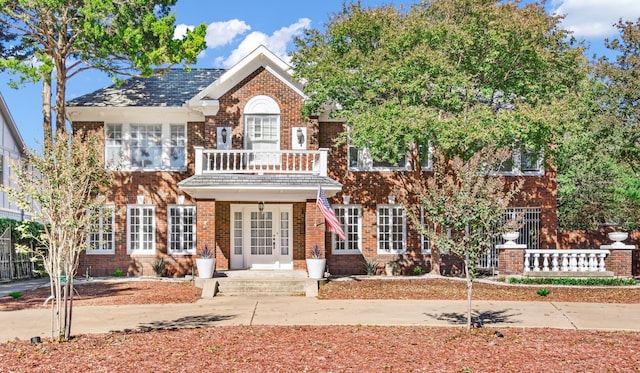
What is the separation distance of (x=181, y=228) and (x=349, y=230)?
21.0 ft

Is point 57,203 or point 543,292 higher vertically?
point 57,203

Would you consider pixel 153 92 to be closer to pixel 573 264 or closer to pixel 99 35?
pixel 99 35

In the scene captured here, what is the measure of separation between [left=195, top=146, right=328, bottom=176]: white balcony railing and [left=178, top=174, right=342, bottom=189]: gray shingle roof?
0.36 metres

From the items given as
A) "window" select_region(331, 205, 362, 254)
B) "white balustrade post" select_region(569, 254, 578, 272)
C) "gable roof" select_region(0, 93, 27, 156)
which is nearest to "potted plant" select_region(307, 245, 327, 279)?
"window" select_region(331, 205, 362, 254)

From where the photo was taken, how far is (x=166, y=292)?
17719mm

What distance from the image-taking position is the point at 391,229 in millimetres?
23375

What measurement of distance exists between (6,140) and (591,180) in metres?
31.1

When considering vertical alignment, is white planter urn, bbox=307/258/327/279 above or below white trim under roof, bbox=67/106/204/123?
below

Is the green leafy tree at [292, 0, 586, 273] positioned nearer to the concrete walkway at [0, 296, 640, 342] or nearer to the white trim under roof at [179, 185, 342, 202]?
the white trim under roof at [179, 185, 342, 202]

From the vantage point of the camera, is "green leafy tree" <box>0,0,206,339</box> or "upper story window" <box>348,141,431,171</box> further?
"upper story window" <box>348,141,431,171</box>

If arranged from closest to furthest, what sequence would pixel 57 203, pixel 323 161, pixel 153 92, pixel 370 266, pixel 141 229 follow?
pixel 57 203
pixel 323 161
pixel 370 266
pixel 141 229
pixel 153 92

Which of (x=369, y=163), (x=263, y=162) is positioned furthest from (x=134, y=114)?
(x=369, y=163)

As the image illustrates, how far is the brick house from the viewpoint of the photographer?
858 inches

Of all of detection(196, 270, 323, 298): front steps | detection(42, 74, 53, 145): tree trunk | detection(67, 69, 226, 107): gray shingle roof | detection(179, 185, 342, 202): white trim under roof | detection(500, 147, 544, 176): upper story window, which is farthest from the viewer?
detection(500, 147, 544, 176): upper story window
